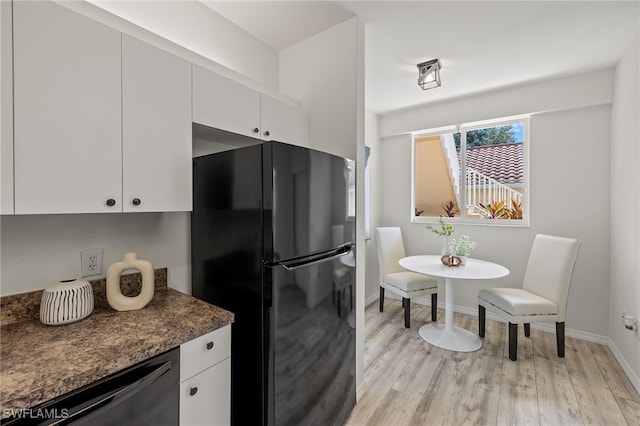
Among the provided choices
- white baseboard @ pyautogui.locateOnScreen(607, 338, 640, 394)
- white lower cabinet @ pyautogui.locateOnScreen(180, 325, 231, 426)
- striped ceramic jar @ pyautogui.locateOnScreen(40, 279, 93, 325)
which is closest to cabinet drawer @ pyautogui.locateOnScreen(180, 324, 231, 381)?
white lower cabinet @ pyautogui.locateOnScreen(180, 325, 231, 426)

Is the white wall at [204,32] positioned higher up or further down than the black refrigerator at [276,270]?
higher up

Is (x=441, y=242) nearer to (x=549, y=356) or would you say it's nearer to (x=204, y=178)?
(x=549, y=356)

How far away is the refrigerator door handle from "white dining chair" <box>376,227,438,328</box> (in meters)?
1.55

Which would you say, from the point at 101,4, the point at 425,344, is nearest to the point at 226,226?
the point at 101,4

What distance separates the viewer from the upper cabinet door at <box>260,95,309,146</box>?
5.74 feet

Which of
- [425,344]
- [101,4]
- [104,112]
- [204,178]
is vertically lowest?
[425,344]

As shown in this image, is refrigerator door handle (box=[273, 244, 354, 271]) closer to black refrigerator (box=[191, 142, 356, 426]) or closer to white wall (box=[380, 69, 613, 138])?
black refrigerator (box=[191, 142, 356, 426])

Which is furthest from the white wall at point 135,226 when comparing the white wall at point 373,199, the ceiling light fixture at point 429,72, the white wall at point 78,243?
the white wall at point 373,199

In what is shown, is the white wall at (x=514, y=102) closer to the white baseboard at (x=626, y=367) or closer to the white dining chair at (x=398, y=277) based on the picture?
the white dining chair at (x=398, y=277)

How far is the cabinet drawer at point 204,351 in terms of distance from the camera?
1.04 m

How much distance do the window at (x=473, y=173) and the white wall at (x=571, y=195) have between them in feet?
0.46

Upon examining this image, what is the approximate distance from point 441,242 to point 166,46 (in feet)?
11.1

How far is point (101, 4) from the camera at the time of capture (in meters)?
1.32

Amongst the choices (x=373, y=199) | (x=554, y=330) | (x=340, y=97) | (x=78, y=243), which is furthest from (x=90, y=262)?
(x=554, y=330)
